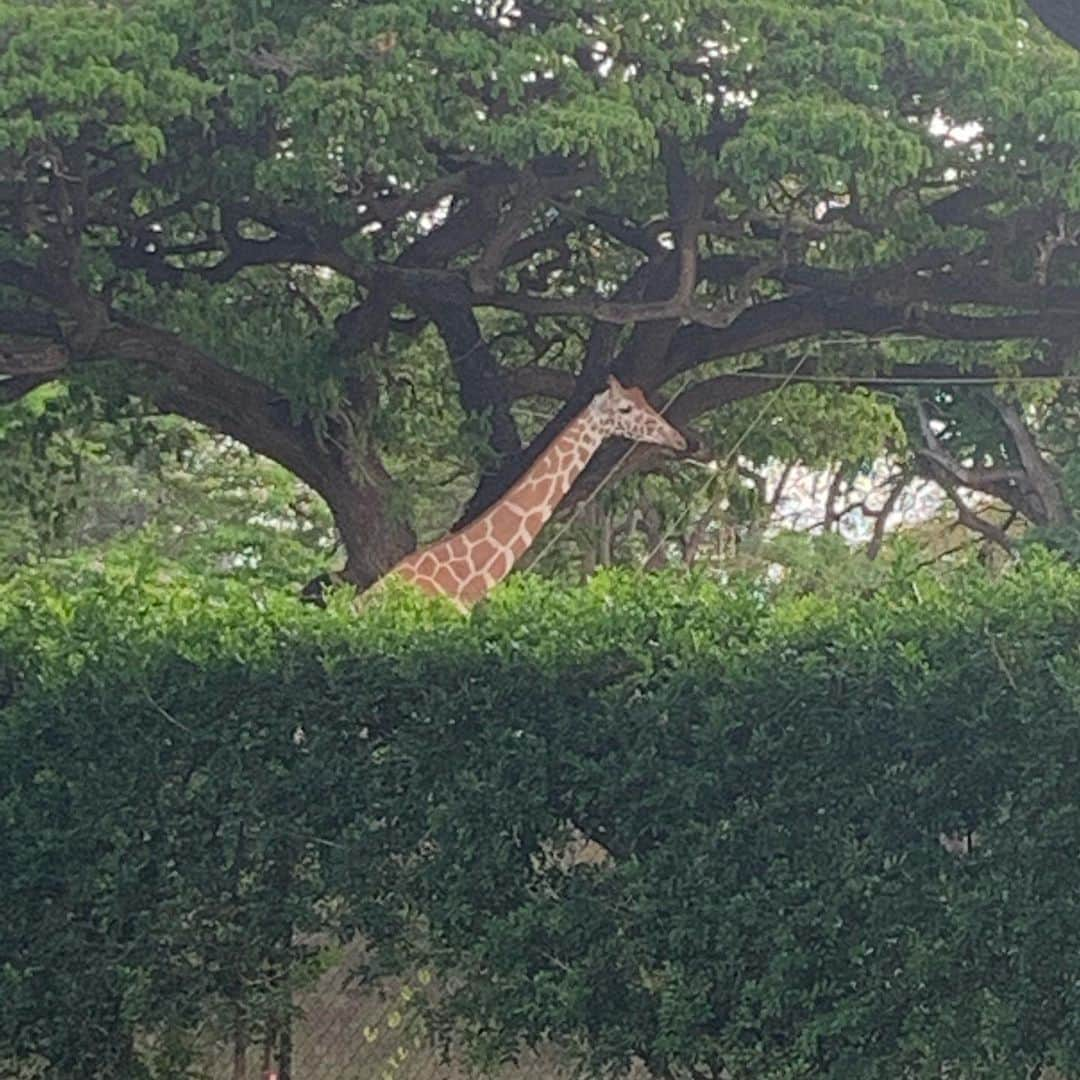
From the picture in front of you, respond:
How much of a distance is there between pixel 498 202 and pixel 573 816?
5941mm

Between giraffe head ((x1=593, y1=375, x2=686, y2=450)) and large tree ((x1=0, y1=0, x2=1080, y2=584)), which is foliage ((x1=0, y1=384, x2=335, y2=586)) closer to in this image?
large tree ((x1=0, y1=0, x2=1080, y2=584))

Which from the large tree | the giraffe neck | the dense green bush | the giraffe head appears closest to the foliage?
the large tree

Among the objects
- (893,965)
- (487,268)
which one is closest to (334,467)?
(487,268)

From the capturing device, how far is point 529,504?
10.8 m

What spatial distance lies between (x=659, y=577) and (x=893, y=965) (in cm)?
154

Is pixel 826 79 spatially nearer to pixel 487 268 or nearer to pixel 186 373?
pixel 487 268

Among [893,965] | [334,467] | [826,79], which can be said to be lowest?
[893,965]

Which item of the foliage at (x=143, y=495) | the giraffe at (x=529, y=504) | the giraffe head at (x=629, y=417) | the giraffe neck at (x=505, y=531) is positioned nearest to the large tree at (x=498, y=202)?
the giraffe head at (x=629, y=417)

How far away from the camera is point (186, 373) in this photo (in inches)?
452

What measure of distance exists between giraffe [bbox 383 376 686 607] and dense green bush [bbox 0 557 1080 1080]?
12.2ft

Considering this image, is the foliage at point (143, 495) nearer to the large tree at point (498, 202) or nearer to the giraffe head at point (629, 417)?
the large tree at point (498, 202)

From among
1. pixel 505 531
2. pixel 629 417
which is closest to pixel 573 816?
pixel 505 531

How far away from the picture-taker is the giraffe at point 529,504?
10.0 meters

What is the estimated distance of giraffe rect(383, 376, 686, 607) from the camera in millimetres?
10047
